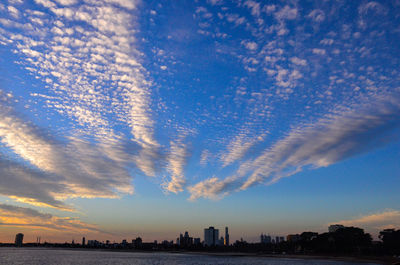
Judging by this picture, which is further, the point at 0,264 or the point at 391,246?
the point at 391,246

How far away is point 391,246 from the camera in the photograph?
19112cm

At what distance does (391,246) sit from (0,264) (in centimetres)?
21728

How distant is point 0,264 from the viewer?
134375 millimetres
